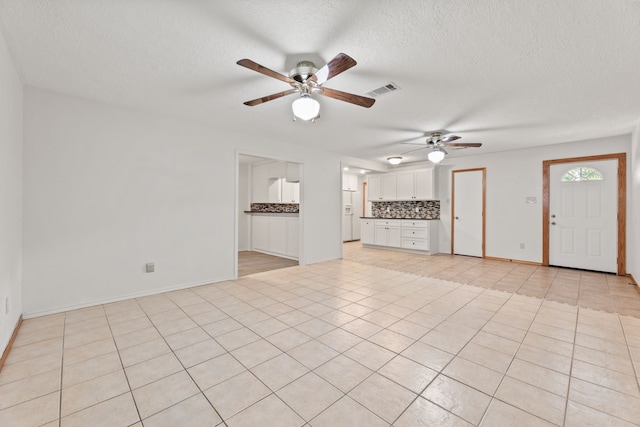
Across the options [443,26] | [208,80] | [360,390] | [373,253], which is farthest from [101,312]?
[373,253]

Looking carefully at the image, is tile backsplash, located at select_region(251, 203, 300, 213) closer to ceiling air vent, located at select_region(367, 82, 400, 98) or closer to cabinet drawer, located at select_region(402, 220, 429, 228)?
cabinet drawer, located at select_region(402, 220, 429, 228)

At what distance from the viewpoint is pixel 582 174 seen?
5.01 metres

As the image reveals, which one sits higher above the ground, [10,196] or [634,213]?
[10,196]

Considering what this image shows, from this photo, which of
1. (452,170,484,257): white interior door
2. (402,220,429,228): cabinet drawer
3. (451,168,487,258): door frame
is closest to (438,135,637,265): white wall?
(451,168,487,258): door frame

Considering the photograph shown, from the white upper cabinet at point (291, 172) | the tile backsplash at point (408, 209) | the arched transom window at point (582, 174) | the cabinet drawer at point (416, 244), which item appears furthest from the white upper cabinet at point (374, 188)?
the arched transom window at point (582, 174)

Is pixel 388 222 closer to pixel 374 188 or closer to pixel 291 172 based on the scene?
pixel 374 188

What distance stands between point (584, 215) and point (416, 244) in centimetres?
315

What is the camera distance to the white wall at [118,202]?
9.48 ft

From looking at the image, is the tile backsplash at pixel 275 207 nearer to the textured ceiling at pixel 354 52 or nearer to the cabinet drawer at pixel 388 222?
the cabinet drawer at pixel 388 222

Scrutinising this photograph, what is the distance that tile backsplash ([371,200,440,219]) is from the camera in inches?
283

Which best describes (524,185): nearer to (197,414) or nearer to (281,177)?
(281,177)

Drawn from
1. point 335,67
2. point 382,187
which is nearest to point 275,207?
point 382,187

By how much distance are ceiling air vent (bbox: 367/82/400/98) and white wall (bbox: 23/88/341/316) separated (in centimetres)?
236

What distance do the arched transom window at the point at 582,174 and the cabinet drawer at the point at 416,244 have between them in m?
2.92
